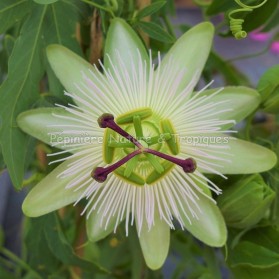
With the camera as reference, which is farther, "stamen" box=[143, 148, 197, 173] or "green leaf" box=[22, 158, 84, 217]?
"green leaf" box=[22, 158, 84, 217]

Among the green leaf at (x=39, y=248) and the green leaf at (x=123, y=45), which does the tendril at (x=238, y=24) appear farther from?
the green leaf at (x=39, y=248)

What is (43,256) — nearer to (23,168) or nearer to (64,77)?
(23,168)

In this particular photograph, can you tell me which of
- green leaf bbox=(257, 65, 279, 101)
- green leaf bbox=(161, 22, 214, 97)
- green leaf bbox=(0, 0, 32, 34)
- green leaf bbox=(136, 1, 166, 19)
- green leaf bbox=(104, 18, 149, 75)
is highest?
green leaf bbox=(0, 0, 32, 34)

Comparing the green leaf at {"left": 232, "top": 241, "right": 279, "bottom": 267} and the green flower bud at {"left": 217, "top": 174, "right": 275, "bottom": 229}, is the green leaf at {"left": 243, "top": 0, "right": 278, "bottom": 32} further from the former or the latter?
the green leaf at {"left": 232, "top": 241, "right": 279, "bottom": 267}

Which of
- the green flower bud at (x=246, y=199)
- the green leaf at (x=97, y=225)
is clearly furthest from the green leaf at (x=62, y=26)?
the green flower bud at (x=246, y=199)

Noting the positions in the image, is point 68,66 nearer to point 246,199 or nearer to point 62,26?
point 62,26

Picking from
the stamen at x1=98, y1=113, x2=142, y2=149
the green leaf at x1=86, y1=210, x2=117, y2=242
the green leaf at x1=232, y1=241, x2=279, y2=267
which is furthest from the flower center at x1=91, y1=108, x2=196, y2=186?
the green leaf at x1=232, y1=241, x2=279, y2=267

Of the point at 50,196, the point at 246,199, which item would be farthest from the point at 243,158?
the point at 50,196

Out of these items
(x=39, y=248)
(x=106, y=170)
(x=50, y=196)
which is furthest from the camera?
(x=39, y=248)
